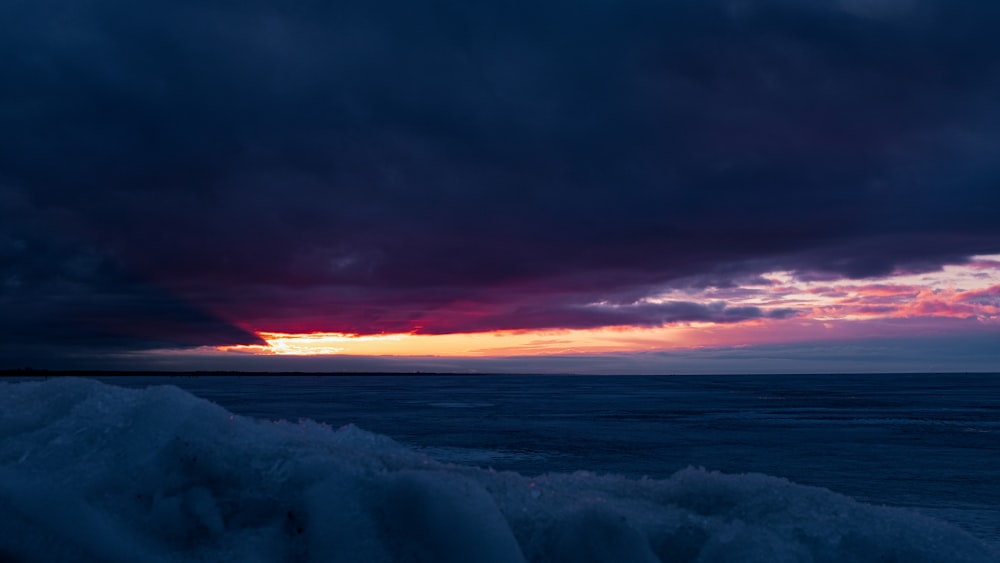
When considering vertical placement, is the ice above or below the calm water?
above

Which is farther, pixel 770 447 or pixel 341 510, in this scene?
pixel 770 447

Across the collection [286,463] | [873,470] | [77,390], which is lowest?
[873,470]

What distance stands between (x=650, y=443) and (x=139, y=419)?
54.8ft

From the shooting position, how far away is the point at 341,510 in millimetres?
4047

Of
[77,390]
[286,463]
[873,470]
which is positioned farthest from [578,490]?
[873,470]

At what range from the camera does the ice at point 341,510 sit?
3838 millimetres

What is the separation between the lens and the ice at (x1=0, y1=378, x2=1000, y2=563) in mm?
3838

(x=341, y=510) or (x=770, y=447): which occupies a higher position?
(x=341, y=510)

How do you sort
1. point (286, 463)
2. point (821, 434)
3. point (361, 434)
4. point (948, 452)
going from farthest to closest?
point (821, 434) < point (948, 452) < point (361, 434) < point (286, 463)

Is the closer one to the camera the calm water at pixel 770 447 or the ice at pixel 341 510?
the ice at pixel 341 510

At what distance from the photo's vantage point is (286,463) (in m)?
4.41

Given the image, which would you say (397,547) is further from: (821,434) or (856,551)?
(821,434)

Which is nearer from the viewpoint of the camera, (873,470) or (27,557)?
(27,557)

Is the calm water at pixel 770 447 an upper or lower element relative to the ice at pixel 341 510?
lower
